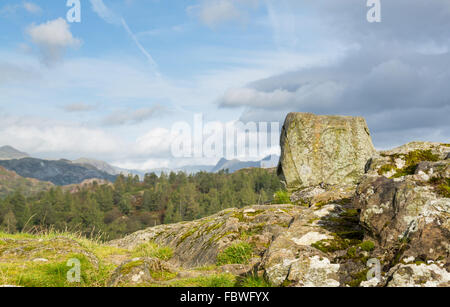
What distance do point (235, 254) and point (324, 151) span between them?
1765 centimetres

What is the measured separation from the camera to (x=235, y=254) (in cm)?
1164

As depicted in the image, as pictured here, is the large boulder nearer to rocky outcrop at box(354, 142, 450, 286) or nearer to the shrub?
the shrub

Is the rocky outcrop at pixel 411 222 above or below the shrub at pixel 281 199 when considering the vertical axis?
above

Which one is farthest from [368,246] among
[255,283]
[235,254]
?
[235,254]

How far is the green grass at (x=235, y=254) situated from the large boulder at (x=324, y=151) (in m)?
15.9

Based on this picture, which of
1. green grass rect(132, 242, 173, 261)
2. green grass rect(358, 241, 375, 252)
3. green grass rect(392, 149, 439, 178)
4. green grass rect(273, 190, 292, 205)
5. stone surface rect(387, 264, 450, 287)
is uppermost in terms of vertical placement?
green grass rect(392, 149, 439, 178)

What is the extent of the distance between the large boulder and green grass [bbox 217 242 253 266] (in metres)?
15.9

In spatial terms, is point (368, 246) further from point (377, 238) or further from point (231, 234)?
point (231, 234)

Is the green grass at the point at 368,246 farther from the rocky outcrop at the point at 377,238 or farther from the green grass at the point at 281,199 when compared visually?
the green grass at the point at 281,199

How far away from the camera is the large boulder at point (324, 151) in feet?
88.2

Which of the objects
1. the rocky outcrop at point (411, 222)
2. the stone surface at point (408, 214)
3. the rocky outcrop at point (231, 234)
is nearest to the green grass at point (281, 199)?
the rocky outcrop at point (231, 234)

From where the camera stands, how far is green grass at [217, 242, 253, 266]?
11.4 metres

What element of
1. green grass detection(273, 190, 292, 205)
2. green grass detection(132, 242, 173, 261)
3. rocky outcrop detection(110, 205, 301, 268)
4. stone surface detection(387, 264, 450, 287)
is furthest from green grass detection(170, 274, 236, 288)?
green grass detection(273, 190, 292, 205)
